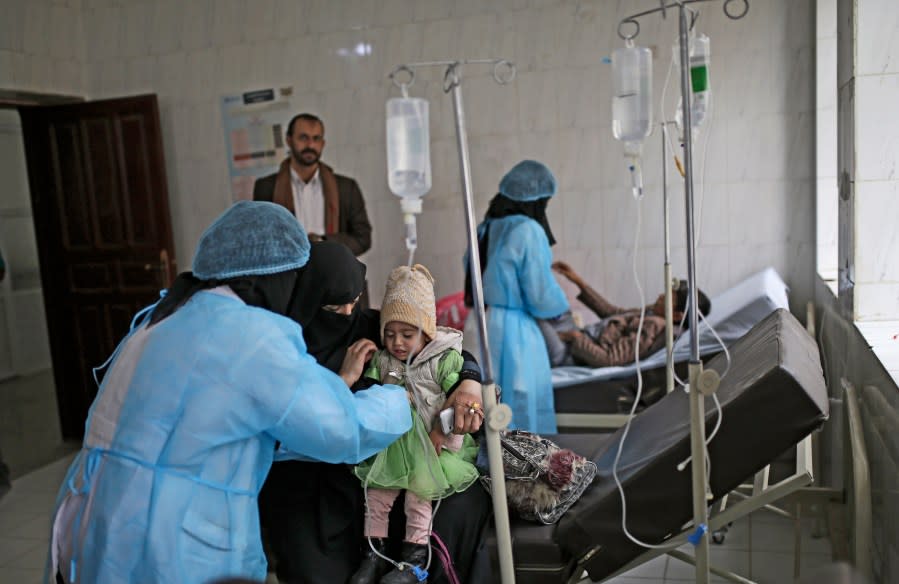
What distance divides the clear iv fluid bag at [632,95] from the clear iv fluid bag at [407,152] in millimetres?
632

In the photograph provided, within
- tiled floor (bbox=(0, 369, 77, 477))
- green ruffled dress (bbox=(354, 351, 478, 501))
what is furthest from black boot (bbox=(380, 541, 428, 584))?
tiled floor (bbox=(0, 369, 77, 477))

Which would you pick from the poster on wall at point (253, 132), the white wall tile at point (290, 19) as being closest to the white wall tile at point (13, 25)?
the poster on wall at point (253, 132)

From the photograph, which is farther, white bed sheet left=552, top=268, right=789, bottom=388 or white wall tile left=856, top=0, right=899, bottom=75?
white bed sheet left=552, top=268, right=789, bottom=388

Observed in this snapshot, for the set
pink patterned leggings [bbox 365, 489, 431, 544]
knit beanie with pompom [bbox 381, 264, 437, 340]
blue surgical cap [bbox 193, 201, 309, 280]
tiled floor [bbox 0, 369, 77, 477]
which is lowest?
tiled floor [bbox 0, 369, 77, 477]

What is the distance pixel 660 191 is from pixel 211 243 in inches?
142

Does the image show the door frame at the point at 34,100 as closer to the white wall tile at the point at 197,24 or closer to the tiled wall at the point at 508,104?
the tiled wall at the point at 508,104

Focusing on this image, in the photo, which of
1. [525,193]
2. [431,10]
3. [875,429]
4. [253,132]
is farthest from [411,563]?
[253,132]

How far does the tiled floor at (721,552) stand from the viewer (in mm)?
3295

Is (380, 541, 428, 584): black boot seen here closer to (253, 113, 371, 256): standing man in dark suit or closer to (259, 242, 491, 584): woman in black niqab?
(259, 242, 491, 584): woman in black niqab

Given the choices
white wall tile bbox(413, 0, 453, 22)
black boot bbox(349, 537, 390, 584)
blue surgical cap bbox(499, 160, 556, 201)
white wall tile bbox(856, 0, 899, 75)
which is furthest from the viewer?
white wall tile bbox(413, 0, 453, 22)

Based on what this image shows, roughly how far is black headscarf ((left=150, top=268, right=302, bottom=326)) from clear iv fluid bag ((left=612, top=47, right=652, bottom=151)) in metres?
1.15

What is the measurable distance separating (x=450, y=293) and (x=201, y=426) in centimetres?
376

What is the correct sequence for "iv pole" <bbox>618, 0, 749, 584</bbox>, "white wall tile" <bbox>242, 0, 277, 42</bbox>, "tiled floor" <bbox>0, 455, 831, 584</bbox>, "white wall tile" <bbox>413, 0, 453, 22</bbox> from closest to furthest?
1. "iv pole" <bbox>618, 0, 749, 584</bbox>
2. "tiled floor" <bbox>0, 455, 831, 584</bbox>
3. "white wall tile" <bbox>413, 0, 453, 22</bbox>
4. "white wall tile" <bbox>242, 0, 277, 42</bbox>

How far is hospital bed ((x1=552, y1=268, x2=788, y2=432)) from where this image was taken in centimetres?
400
